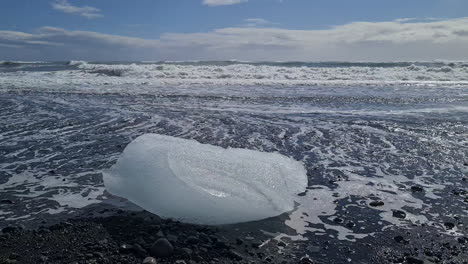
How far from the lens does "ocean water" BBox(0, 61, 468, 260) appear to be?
415cm

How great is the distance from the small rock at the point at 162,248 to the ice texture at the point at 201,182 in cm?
59

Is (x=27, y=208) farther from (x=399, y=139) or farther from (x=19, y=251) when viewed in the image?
(x=399, y=139)

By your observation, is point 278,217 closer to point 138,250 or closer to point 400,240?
point 400,240

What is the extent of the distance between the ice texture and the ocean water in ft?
0.82

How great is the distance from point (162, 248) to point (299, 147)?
4.46 meters

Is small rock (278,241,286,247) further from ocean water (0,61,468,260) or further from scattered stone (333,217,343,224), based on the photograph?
scattered stone (333,217,343,224)

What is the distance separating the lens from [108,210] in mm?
4129

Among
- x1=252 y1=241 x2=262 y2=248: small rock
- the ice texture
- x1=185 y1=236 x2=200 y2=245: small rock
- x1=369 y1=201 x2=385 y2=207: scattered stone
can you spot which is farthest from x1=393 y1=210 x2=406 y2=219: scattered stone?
x1=185 y1=236 x2=200 y2=245: small rock

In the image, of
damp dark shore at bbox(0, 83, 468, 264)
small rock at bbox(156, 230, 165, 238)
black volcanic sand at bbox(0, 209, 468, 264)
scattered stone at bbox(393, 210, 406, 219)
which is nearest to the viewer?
black volcanic sand at bbox(0, 209, 468, 264)

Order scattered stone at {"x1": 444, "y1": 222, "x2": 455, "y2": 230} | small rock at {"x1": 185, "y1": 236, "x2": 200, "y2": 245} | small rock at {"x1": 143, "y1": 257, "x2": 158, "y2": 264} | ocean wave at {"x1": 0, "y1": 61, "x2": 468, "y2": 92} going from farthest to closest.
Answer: ocean wave at {"x1": 0, "y1": 61, "x2": 468, "y2": 92}, scattered stone at {"x1": 444, "y1": 222, "x2": 455, "y2": 230}, small rock at {"x1": 185, "y1": 236, "x2": 200, "y2": 245}, small rock at {"x1": 143, "y1": 257, "x2": 158, "y2": 264}

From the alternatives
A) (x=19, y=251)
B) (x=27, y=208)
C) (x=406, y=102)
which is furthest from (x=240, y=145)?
(x=406, y=102)

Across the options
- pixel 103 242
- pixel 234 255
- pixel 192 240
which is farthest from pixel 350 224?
pixel 103 242

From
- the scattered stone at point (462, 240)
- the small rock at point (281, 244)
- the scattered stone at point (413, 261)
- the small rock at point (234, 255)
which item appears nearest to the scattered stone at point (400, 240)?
the scattered stone at point (413, 261)

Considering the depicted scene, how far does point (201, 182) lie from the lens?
4160mm
